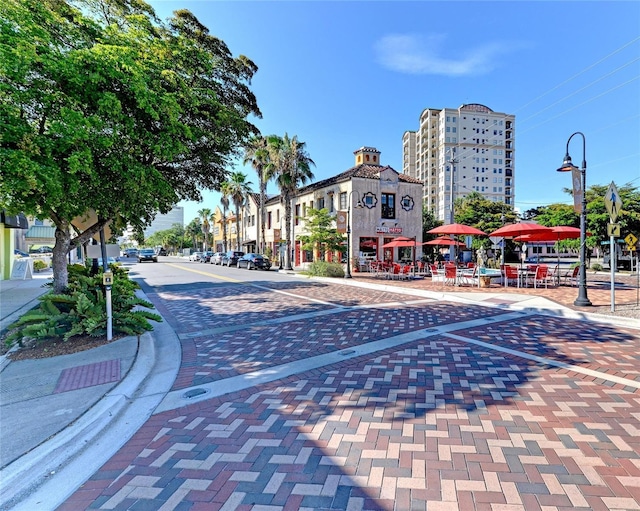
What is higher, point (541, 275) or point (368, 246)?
point (368, 246)

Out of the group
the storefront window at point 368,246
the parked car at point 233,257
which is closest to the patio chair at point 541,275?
the storefront window at point 368,246

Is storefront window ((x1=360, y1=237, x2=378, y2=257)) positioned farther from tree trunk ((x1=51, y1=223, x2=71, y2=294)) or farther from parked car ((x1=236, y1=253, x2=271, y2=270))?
tree trunk ((x1=51, y1=223, x2=71, y2=294))

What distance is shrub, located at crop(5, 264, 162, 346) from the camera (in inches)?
246

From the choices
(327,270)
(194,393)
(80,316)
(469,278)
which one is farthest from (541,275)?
(80,316)

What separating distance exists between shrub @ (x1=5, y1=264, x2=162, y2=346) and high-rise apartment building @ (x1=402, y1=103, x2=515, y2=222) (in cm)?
8853

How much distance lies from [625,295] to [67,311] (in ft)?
55.8

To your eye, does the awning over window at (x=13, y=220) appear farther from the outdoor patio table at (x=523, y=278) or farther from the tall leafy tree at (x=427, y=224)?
the tall leafy tree at (x=427, y=224)

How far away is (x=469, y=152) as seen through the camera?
9162 centimetres

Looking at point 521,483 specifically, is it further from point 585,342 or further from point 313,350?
point 585,342

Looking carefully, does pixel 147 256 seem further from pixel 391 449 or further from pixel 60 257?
pixel 391 449

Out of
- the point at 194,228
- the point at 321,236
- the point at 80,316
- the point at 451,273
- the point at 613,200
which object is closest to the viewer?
the point at 80,316

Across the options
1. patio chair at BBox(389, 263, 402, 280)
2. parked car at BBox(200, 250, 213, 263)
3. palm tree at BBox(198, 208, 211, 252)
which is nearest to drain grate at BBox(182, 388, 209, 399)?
patio chair at BBox(389, 263, 402, 280)

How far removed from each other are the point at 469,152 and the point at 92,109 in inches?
3917

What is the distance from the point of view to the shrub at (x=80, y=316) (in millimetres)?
6254
